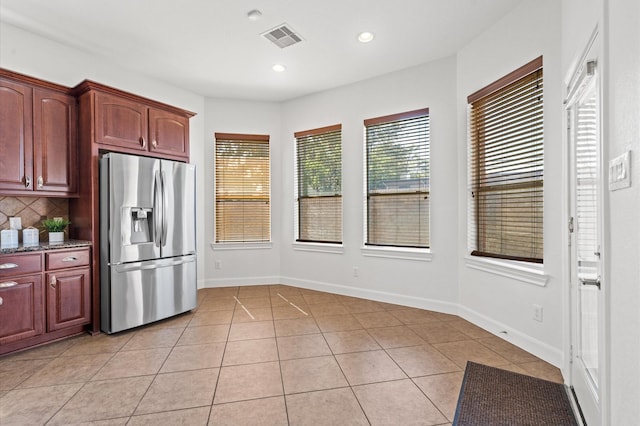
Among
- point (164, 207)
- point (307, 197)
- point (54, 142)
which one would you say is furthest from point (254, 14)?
point (307, 197)

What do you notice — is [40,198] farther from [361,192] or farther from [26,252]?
[361,192]

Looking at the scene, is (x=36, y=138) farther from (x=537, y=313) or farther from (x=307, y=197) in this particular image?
(x=537, y=313)

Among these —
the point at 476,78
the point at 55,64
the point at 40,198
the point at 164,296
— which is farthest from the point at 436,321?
the point at 55,64

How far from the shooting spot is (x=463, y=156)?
3.51 metres

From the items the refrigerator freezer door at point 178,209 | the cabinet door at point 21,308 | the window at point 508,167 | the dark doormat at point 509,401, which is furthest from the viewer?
the refrigerator freezer door at point 178,209

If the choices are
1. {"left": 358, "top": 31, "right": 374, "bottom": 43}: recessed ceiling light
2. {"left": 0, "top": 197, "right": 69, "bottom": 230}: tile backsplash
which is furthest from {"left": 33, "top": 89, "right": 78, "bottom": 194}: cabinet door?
{"left": 358, "top": 31, "right": 374, "bottom": 43}: recessed ceiling light

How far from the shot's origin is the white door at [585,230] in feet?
5.48

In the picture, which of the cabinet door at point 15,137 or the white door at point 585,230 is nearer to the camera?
the white door at point 585,230

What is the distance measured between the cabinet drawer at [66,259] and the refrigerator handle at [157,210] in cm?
60

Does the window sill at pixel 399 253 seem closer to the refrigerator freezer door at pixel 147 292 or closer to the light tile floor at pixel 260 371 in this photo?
the light tile floor at pixel 260 371

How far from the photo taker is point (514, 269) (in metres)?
2.82

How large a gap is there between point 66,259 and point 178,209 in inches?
43.0

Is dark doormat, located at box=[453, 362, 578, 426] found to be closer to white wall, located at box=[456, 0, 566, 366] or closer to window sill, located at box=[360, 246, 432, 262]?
white wall, located at box=[456, 0, 566, 366]

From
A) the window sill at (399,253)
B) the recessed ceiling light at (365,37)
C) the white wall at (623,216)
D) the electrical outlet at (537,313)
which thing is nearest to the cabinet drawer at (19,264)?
the window sill at (399,253)
